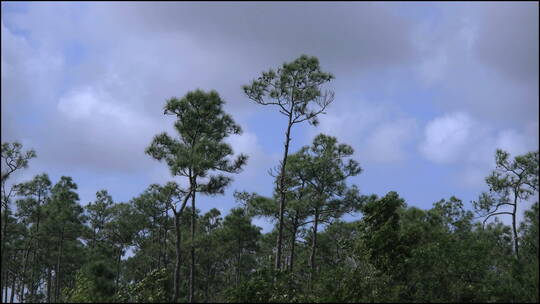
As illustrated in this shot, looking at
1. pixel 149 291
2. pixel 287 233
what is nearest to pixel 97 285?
pixel 149 291

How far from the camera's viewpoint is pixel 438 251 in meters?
24.7

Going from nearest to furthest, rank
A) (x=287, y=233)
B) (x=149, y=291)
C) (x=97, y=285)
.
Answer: (x=97, y=285) → (x=149, y=291) → (x=287, y=233)

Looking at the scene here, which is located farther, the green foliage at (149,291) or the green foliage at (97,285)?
the green foliage at (149,291)

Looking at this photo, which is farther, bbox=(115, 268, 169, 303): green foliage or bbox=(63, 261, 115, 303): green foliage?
bbox=(115, 268, 169, 303): green foliage

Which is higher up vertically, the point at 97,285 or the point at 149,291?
the point at 97,285

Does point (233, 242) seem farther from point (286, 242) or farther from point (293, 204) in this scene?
point (293, 204)

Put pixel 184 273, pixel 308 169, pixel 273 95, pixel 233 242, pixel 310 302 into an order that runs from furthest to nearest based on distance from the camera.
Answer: pixel 184 273 → pixel 233 242 → pixel 308 169 → pixel 273 95 → pixel 310 302

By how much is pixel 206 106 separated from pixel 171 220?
2582 centimetres

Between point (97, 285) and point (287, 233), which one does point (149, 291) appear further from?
point (287, 233)

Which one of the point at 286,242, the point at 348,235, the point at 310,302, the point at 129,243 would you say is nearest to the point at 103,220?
the point at 129,243

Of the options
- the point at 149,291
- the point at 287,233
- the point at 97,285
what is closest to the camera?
the point at 97,285

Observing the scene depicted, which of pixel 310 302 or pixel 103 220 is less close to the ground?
pixel 103 220

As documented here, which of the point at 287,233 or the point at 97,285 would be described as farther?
the point at 287,233

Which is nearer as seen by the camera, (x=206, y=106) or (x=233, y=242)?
(x=206, y=106)
